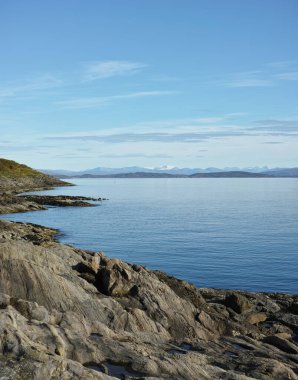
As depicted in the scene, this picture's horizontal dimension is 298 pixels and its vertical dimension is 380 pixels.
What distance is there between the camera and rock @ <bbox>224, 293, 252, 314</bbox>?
37.7m

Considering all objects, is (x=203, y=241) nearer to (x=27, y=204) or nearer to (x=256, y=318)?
(x=256, y=318)

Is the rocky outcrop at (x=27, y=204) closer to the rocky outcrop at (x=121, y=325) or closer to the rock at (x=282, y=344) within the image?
the rocky outcrop at (x=121, y=325)

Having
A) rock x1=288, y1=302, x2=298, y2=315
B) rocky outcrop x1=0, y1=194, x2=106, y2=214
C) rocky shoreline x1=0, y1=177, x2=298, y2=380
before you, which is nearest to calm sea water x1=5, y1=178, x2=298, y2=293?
rocky outcrop x1=0, y1=194, x2=106, y2=214

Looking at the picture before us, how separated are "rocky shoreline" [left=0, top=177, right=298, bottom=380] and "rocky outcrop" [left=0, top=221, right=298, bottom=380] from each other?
0.20ft

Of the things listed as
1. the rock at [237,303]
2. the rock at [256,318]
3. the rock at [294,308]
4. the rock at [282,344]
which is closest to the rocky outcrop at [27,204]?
the rock at [237,303]

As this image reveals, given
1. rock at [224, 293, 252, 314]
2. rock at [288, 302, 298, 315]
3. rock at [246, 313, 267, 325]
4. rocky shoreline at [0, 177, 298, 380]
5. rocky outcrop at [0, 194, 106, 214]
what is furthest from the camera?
rocky outcrop at [0, 194, 106, 214]

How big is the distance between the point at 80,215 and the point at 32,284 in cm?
9726

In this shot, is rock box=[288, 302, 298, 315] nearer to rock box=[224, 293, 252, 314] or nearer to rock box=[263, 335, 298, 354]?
rock box=[224, 293, 252, 314]

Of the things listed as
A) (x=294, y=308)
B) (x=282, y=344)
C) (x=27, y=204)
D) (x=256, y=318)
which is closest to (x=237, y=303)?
(x=256, y=318)

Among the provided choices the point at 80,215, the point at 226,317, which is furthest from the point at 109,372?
the point at 80,215

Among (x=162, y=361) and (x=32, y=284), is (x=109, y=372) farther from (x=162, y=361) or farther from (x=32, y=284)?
(x=32, y=284)

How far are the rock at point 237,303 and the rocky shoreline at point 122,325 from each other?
0.08 meters

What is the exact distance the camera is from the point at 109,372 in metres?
21.2

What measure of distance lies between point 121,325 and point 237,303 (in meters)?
13.2
